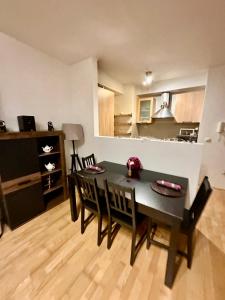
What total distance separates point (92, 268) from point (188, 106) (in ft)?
13.2

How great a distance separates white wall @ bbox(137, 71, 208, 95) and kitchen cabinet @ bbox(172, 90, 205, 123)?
9.7 inches

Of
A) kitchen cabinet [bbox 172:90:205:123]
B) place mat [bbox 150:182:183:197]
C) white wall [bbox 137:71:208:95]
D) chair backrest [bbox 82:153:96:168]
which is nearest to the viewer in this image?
place mat [bbox 150:182:183:197]

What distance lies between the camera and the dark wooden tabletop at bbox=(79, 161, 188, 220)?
1155mm

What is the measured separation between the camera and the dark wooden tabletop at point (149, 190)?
1155 millimetres

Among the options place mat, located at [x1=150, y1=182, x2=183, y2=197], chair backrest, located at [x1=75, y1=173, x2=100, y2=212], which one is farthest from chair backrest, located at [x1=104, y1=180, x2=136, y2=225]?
place mat, located at [x1=150, y1=182, x2=183, y2=197]

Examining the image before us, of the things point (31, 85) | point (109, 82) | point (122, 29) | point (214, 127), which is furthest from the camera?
point (109, 82)

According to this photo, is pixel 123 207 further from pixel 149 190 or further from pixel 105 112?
pixel 105 112

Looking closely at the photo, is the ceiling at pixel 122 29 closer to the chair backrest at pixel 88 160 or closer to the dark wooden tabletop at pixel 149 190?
the chair backrest at pixel 88 160

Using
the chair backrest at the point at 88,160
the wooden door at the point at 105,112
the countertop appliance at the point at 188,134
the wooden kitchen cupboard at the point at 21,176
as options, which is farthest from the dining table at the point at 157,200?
the countertop appliance at the point at 188,134

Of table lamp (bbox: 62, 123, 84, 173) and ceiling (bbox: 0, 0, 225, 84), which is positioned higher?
ceiling (bbox: 0, 0, 225, 84)

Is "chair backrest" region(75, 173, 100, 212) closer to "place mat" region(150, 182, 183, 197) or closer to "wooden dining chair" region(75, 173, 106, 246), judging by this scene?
"wooden dining chair" region(75, 173, 106, 246)

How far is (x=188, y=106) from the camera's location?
361 centimetres

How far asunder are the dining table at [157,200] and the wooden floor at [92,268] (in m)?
0.18

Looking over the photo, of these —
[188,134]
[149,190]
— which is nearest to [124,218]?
[149,190]
